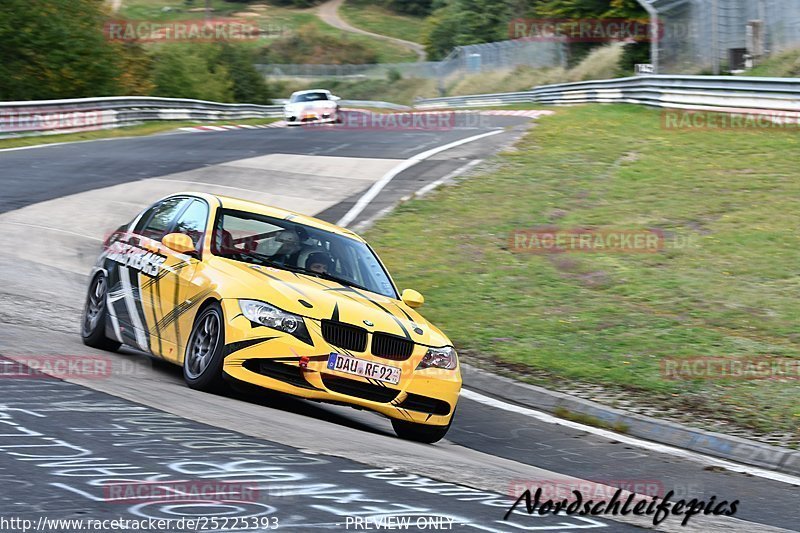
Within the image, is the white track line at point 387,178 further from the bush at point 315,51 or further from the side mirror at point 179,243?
the bush at point 315,51

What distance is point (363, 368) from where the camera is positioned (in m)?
7.69

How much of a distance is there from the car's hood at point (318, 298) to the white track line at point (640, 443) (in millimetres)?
1449

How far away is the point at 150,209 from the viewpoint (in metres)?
10.0

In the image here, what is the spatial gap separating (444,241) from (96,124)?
21810 millimetres

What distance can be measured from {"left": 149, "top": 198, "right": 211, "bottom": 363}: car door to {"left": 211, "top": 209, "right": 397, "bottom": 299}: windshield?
Result: 7.9 inches

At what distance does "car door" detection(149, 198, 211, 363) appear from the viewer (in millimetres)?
8352

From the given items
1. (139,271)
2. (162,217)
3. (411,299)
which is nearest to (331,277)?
(411,299)

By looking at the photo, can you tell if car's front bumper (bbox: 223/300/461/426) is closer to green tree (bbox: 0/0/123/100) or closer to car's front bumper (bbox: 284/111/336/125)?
car's front bumper (bbox: 284/111/336/125)

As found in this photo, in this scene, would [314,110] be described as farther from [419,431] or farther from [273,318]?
[273,318]

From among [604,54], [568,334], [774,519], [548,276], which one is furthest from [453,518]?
[604,54]

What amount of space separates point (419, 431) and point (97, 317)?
3.37 meters

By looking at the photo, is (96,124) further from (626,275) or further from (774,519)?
(774,519)

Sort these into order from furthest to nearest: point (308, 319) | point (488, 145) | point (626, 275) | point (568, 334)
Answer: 1. point (488, 145)
2. point (626, 275)
3. point (568, 334)
4. point (308, 319)

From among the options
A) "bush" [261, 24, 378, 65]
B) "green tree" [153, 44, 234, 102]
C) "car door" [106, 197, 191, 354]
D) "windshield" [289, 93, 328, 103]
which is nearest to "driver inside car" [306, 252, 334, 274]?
"car door" [106, 197, 191, 354]
